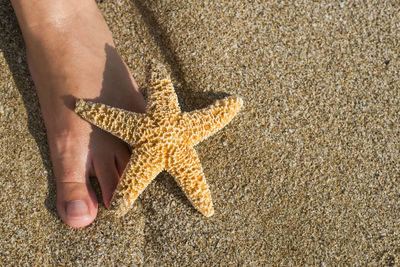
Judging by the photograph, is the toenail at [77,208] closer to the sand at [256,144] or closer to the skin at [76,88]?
the skin at [76,88]

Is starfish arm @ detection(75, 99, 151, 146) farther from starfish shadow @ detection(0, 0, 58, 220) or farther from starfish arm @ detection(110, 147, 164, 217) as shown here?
starfish shadow @ detection(0, 0, 58, 220)

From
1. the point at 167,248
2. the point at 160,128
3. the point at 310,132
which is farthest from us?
the point at 310,132

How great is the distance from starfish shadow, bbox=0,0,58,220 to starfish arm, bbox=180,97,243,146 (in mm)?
968

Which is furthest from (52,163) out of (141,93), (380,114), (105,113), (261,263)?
(380,114)

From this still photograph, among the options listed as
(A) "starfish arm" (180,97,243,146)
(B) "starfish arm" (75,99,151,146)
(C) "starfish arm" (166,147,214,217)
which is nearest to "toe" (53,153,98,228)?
(B) "starfish arm" (75,99,151,146)

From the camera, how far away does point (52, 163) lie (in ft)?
8.16

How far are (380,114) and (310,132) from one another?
0.48 m

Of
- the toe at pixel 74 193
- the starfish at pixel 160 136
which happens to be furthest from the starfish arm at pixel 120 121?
the toe at pixel 74 193

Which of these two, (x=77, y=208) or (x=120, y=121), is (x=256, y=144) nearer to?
(x=120, y=121)

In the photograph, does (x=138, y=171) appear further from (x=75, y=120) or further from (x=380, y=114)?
(x=380, y=114)

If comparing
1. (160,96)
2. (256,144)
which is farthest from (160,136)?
(256,144)

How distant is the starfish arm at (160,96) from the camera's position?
2201mm

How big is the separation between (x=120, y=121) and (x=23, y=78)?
0.89 meters

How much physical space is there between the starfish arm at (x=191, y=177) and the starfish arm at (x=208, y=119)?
9cm
